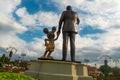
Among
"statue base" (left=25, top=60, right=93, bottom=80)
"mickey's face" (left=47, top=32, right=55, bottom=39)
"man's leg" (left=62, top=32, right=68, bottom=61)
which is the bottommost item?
"statue base" (left=25, top=60, right=93, bottom=80)

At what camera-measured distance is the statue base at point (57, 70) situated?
1052cm

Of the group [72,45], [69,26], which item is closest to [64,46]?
[72,45]

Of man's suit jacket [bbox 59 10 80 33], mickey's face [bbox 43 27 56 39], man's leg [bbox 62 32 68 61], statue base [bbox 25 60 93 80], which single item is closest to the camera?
statue base [bbox 25 60 93 80]

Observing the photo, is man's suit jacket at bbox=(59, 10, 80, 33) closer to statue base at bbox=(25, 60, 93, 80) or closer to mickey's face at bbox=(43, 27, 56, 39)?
mickey's face at bbox=(43, 27, 56, 39)

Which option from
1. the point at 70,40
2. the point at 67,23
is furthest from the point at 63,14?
the point at 70,40

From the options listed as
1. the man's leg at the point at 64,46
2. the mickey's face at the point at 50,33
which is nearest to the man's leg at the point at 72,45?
the man's leg at the point at 64,46

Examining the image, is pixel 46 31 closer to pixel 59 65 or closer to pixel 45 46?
pixel 45 46

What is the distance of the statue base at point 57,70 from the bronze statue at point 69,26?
0.68 metres

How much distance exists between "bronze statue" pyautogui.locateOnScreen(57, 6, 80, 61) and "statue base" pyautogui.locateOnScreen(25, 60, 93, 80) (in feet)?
2.22

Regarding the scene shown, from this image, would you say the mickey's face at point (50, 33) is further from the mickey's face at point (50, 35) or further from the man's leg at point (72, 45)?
the man's leg at point (72, 45)

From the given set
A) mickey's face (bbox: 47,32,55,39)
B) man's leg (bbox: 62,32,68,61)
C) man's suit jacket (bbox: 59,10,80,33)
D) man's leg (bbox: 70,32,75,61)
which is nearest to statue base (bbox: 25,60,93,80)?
man's leg (bbox: 70,32,75,61)

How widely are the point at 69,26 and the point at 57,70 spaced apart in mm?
2607

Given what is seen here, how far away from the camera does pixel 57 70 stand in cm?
1080

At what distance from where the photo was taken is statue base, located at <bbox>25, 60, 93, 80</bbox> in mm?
10523
